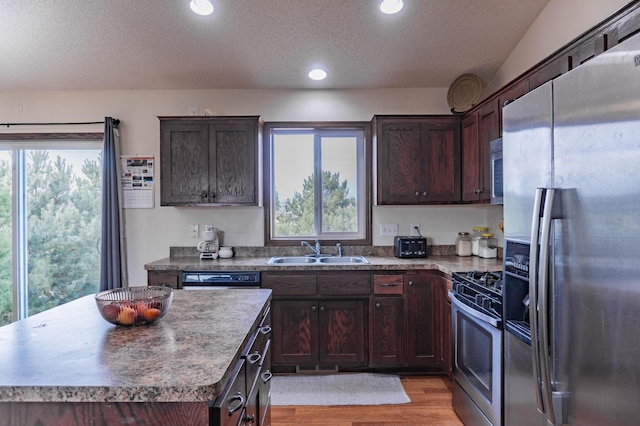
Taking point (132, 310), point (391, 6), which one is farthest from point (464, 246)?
point (132, 310)

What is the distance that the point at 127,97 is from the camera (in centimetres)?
342

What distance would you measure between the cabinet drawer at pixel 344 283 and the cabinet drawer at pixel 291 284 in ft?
0.25

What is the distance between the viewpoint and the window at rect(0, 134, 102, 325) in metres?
3.44

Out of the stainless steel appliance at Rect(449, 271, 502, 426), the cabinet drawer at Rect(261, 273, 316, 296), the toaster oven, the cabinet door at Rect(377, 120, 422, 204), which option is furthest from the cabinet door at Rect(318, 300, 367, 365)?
the cabinet door at Rect(377, 120, 422, 204)

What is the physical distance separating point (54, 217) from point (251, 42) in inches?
105

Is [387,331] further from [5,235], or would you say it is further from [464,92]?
[5,235]

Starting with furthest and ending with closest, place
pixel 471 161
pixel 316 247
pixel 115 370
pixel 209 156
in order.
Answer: pixel 316 247 < pixel 209 156 < pixel 471 161 < pixel 115 370

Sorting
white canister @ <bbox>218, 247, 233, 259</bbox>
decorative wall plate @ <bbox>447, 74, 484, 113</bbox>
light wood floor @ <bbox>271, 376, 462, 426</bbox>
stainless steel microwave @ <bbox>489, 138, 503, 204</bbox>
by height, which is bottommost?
light wood floor @ <bbox>271, 376, 462, 426</bbox>

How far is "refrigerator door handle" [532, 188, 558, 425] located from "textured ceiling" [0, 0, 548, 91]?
6.45 feet

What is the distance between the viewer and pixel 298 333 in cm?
282

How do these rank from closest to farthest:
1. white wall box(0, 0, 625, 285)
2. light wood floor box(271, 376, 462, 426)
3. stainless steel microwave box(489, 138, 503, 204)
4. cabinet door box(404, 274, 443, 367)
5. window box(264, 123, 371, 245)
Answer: light wood floor box(271, 376, 462, 426)
stainless steel microwave box(489, 138, 503, 204)
cabinet door box(404, 274, 443, 367)
white wall box(0, 0, 625, 285)
window box(264, 123, 371, 245)

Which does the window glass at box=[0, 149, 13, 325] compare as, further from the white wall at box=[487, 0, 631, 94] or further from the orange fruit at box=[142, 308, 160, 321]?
the white wall at box=[487, 0, 631, 94]

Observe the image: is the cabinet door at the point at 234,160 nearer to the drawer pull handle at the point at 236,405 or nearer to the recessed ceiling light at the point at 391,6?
the recessed ceiling light at the point at 391,6

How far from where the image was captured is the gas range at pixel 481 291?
1.76 m
